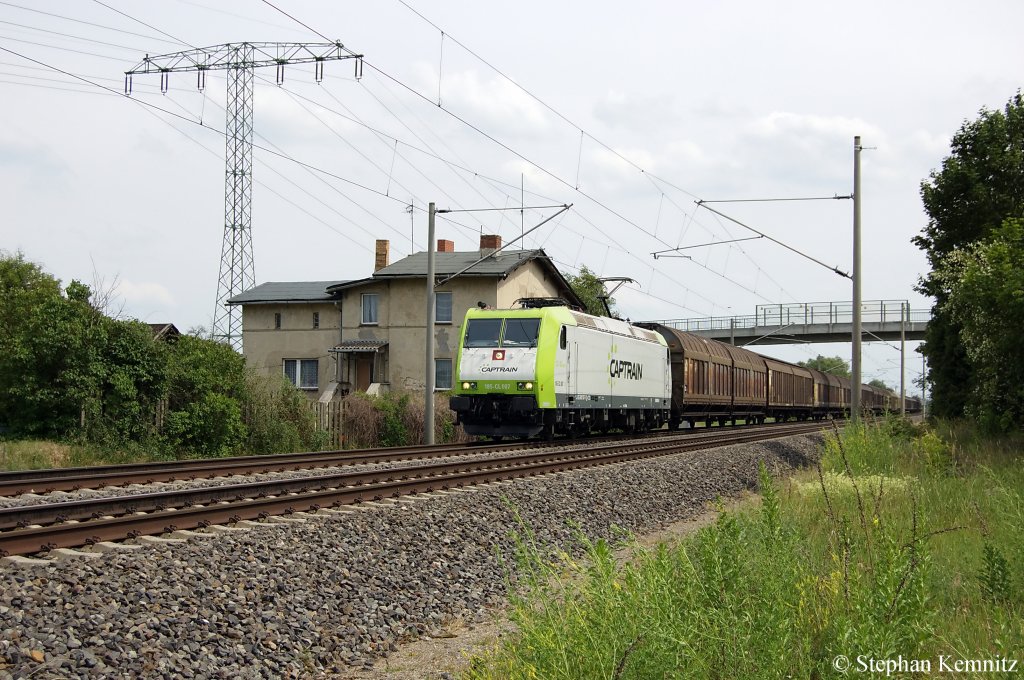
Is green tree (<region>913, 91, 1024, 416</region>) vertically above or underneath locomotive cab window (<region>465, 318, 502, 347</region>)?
above

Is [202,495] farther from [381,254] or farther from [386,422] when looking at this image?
[381,254]

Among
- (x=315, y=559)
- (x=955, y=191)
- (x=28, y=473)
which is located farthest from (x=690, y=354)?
(x=315, y=559)

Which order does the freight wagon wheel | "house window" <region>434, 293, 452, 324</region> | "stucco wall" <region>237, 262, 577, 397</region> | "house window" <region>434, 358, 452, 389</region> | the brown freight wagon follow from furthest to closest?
the brown freight wagon → "house window" <region>434, 293, 452, 324</region> → "stucco wall" <region>237, 262, 577, 397</region> → "house window" <region>434, 358, 452, 389</region> → the freight wagon wheel

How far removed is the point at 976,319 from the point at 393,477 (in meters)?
13.3

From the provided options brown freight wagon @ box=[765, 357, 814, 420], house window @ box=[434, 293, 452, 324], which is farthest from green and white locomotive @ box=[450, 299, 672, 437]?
brown freight wagon @ box=[765, 357, 814, 420]

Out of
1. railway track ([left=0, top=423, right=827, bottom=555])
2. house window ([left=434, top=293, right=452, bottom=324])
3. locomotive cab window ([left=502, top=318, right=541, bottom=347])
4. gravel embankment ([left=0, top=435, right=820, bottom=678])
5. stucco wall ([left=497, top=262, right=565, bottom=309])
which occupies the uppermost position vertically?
stucco wall ([left=497, top=262, right=565, bottom=309])

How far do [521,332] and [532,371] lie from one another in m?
1.14

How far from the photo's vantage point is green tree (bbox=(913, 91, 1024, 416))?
29.9 m

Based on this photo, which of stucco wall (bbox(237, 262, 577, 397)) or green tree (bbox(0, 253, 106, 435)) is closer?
green tree (bbox(0, 253, 106, 435))

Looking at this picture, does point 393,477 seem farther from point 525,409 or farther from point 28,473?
point 525,409

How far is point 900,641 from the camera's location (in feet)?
15.2

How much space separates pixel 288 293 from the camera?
4662 centimetres

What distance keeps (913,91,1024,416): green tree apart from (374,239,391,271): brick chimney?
2534 cm

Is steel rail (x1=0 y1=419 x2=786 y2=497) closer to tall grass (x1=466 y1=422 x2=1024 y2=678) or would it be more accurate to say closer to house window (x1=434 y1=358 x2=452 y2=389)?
tall grass (x1=466 y1=422 x2=1024 y2=678)
